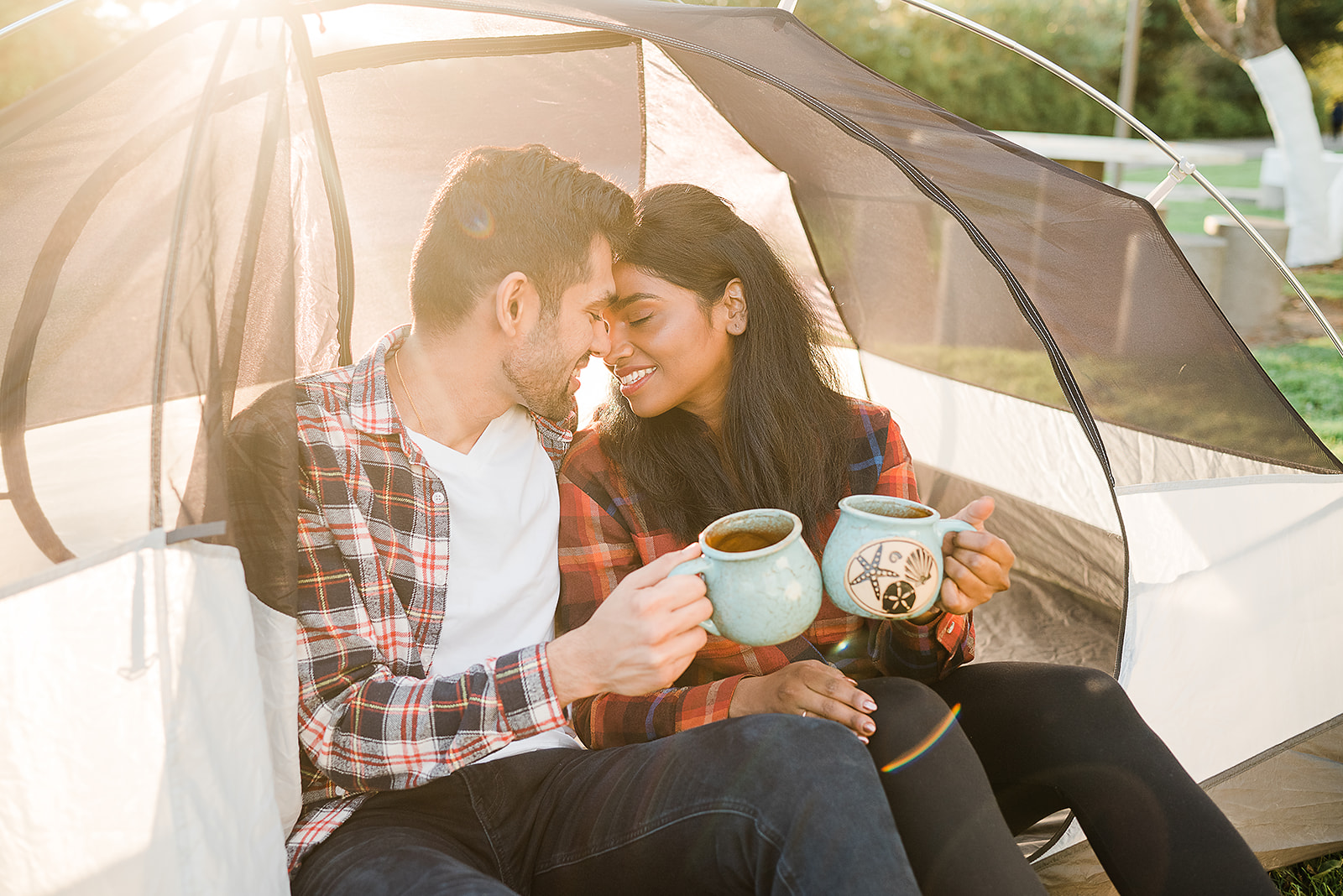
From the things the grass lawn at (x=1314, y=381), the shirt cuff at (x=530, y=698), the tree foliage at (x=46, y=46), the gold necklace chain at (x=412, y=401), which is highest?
the tree foliage at (x=46, y=46)

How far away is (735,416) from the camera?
162 centimetres

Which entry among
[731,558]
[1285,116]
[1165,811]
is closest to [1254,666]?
[1165,811]

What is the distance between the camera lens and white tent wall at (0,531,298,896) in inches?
35.3

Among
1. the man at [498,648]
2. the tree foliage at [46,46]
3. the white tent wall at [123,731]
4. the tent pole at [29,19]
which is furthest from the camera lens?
the tree foliage at [46,46]

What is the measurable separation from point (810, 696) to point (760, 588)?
295 millimetres

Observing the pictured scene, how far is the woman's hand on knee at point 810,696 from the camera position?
120 centimetres

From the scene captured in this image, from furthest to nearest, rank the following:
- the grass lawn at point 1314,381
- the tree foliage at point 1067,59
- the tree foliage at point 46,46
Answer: the tree foliage at point 1067,59
the tree foliage at point 46,46
the grass lawn at point 1314,381

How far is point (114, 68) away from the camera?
1.10 meters

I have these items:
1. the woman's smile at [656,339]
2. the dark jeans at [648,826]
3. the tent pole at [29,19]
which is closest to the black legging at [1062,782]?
the dark jeans at [648,826]

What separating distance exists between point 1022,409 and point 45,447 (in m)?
2.06

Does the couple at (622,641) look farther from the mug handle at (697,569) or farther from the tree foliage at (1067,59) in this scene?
the tree foliage at (1067,59)

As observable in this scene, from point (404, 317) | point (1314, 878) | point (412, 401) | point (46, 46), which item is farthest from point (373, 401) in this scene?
point (46, 46)

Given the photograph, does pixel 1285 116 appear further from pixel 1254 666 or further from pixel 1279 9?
pixel 1279 9

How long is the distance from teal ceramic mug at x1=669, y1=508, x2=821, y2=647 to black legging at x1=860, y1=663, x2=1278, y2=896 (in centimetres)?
26
